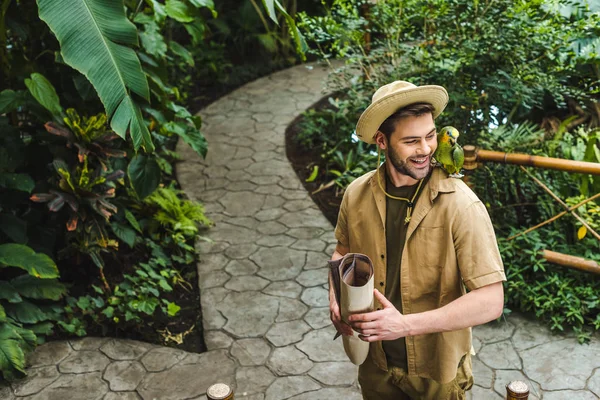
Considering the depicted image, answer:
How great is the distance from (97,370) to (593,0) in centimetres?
448

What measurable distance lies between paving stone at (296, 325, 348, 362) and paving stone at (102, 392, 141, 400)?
1.05 m

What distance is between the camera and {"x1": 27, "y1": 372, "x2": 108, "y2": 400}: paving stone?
13.1ft

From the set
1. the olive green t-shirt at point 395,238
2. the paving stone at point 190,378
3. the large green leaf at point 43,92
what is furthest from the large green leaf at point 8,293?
the olive green t-shirt at point 395,238

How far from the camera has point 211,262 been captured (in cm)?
536

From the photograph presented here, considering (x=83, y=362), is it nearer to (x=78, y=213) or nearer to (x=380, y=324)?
(x=78, y=213)

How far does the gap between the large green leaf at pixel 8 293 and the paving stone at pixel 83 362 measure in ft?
1.62

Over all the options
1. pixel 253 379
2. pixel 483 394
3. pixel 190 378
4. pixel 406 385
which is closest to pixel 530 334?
pixel 483 394

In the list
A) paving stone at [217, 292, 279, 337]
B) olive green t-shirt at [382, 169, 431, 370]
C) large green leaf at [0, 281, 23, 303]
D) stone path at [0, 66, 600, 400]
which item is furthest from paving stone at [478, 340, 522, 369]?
large green leaf at [0, 281, 23, 303]

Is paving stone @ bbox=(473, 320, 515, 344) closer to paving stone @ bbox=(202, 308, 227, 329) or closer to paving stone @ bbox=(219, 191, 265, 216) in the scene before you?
paving stone @ bbox=(202, 308, 227, 329)

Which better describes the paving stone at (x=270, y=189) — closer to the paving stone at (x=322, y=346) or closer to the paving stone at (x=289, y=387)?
the paving stone at (x=322, y=346)

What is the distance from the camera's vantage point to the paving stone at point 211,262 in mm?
5270

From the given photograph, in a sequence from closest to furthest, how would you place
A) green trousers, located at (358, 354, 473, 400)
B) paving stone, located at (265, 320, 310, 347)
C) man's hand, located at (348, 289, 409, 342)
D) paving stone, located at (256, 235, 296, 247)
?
man's hand, located at (348, 289, 409, 342), green trousers, located at (358, 354, 473, 400), paving stone, located at (265, 320, 310, 347), paving stone, located at (256, 235, 296, 247)

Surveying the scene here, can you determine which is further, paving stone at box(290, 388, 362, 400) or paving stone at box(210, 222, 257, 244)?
paving stone at box(210, 222, 257, 244)

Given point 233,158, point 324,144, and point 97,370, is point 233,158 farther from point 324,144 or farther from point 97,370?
point 97,370
